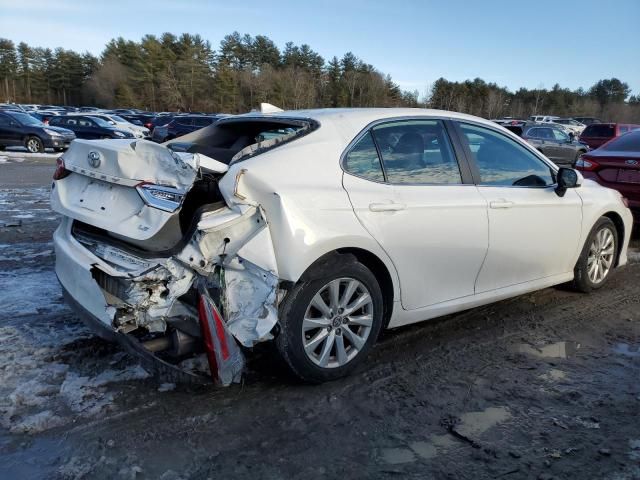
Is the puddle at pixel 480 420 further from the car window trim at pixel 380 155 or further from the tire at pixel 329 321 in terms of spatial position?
the car window trim at pixel 380 155

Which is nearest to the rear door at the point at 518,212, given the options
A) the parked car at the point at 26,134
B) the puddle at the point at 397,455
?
the puddle at the point at 397,455

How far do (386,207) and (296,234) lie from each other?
28.3 inches

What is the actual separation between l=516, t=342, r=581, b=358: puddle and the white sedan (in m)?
0.46

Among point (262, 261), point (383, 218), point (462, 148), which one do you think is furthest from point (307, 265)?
point (462, 148)

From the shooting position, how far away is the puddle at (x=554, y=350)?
384cm

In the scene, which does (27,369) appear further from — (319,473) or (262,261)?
(319,473)

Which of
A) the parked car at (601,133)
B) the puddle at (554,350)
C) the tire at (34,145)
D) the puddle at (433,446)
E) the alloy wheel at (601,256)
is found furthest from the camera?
the tire at (34,145)

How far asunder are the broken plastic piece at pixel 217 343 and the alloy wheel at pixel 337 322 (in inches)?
18.0

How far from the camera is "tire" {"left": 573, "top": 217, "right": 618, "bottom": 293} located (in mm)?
5035

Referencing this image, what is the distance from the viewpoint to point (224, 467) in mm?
2518

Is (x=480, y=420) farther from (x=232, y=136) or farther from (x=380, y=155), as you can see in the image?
(x=232, y=136)

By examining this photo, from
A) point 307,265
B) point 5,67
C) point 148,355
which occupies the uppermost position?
point 5,67

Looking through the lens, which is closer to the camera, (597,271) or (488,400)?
(488,400)

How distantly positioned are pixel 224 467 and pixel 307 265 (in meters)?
1.14
